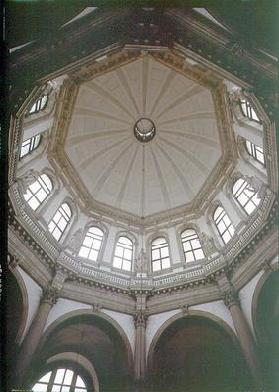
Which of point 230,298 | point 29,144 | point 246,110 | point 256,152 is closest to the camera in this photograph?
point 230,298

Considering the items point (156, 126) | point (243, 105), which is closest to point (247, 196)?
point (243, 105)

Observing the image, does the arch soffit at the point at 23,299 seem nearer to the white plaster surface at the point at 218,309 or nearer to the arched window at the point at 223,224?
the white plaster surface at the point at 218,309

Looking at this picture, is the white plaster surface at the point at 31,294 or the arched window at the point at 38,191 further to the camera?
the arched window at the point at 38,191

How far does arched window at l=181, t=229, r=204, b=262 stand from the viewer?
2000 centimetres

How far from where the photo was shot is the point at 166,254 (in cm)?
2084

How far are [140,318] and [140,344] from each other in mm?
1279

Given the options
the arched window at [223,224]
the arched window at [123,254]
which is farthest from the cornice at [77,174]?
the arched window at [123,254]

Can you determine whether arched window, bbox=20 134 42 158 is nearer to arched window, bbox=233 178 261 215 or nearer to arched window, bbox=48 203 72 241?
arched window, bbox=48 203 72 241

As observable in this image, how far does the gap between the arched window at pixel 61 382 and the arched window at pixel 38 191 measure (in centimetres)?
771

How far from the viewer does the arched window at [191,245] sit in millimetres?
20000

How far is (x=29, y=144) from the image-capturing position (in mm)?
18656

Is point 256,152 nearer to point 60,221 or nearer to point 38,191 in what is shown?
point 60,221

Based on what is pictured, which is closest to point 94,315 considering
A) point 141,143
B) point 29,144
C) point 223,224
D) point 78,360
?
point 78,360

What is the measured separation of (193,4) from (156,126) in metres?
16.7
